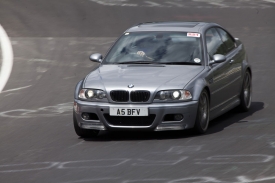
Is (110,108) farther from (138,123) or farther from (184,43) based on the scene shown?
(184,43)

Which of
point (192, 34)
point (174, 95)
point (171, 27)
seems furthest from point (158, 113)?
point (171, 27)

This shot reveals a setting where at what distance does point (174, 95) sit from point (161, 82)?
252 mm

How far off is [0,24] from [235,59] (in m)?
13.4

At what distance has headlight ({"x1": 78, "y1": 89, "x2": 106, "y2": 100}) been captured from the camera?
11.8 m

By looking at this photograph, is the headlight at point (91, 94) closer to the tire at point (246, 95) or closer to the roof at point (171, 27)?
the roof at point (171, 27)

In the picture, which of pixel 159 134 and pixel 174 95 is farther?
pixel 159 134

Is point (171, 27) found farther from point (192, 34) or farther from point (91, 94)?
point (91, 94)

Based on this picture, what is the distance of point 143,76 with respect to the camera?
39.3 ft

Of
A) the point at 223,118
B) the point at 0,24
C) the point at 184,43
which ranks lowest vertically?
the point at 0,24

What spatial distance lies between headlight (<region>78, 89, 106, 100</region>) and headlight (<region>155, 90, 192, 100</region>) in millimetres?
764

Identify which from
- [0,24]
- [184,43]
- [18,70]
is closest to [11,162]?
[184,43]

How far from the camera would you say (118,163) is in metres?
10.1

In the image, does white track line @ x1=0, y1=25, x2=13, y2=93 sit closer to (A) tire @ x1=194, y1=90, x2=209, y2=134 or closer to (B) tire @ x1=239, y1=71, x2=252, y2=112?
(B) tire @ x1=239, y1=71, x2=252, y2=112

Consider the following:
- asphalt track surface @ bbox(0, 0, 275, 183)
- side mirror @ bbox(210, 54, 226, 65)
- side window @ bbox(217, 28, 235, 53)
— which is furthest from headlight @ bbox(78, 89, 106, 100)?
side window @ bbox(217, 28, 235, 53)
